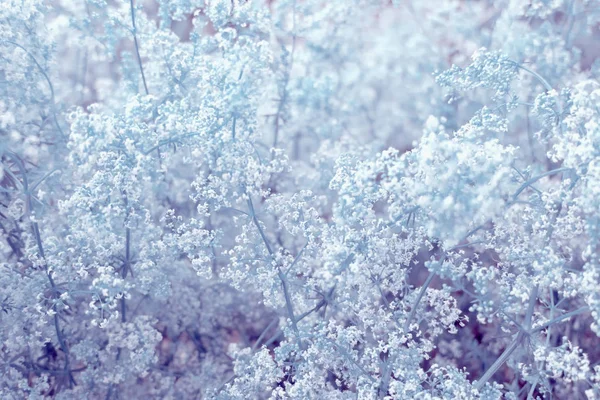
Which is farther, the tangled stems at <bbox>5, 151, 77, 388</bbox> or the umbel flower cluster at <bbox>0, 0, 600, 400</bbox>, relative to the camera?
the tangled stems at <bbox>5, 151, 77, 388</bbox>

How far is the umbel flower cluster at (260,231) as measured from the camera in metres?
3.37

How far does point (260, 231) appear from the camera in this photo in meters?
3.93

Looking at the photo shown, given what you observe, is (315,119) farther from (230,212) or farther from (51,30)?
(51,30)

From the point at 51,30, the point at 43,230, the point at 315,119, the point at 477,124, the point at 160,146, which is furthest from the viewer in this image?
the point at 315,119

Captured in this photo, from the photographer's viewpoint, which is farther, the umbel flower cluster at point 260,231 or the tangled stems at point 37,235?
the tangled stems at point 37,235

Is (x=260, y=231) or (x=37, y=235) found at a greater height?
(x=37, y=235)

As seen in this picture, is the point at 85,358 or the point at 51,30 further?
the point at 51,30

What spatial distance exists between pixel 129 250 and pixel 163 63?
54.0 inches

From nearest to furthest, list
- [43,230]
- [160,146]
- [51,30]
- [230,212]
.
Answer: [160,146] < [43,230] < [51,30] < [230,212]

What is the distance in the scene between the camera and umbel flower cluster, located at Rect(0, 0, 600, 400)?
3.37 m

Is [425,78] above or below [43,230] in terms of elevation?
above

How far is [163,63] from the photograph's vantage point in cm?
454

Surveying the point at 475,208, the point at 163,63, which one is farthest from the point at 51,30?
the point at 475,208

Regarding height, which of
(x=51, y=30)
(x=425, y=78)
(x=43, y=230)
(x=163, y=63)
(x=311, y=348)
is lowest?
(x=311, y=348)
